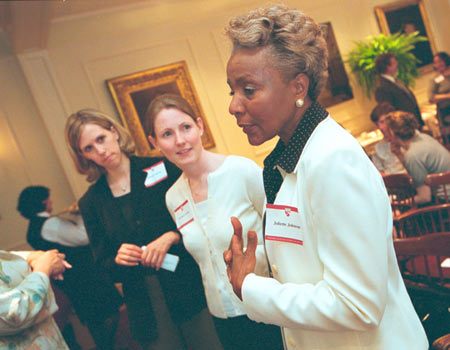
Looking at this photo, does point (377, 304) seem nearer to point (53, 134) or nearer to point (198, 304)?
point (198, 304)

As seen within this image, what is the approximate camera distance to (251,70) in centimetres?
86

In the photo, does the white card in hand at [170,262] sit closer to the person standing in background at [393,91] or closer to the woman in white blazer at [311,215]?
the woman in white blazer at [311,215]

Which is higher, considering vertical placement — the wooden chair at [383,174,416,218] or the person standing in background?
the person standing in background

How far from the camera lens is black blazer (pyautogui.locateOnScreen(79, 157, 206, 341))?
1878 mm

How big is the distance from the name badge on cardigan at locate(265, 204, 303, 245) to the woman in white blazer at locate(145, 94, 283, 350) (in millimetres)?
623

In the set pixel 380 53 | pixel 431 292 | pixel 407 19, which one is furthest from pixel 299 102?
pixel 407 19

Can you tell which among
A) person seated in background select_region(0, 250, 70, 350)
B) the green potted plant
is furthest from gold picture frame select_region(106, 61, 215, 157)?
person seated in background select_region(0, 250, 70, 350)

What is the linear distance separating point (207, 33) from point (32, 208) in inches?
86.3

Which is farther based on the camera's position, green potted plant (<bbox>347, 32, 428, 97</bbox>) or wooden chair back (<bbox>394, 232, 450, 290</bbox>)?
green potted plant (<bbox>347, 32, 428, 97</bbox>)

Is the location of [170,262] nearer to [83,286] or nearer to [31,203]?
[83,286]

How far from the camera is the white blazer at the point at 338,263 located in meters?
0.76

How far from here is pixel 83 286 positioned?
3217 mm

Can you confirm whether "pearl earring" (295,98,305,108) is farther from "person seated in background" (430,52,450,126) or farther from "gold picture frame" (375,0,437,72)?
"person seated in background" (430,52,450,126)

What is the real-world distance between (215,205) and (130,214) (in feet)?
1.96
